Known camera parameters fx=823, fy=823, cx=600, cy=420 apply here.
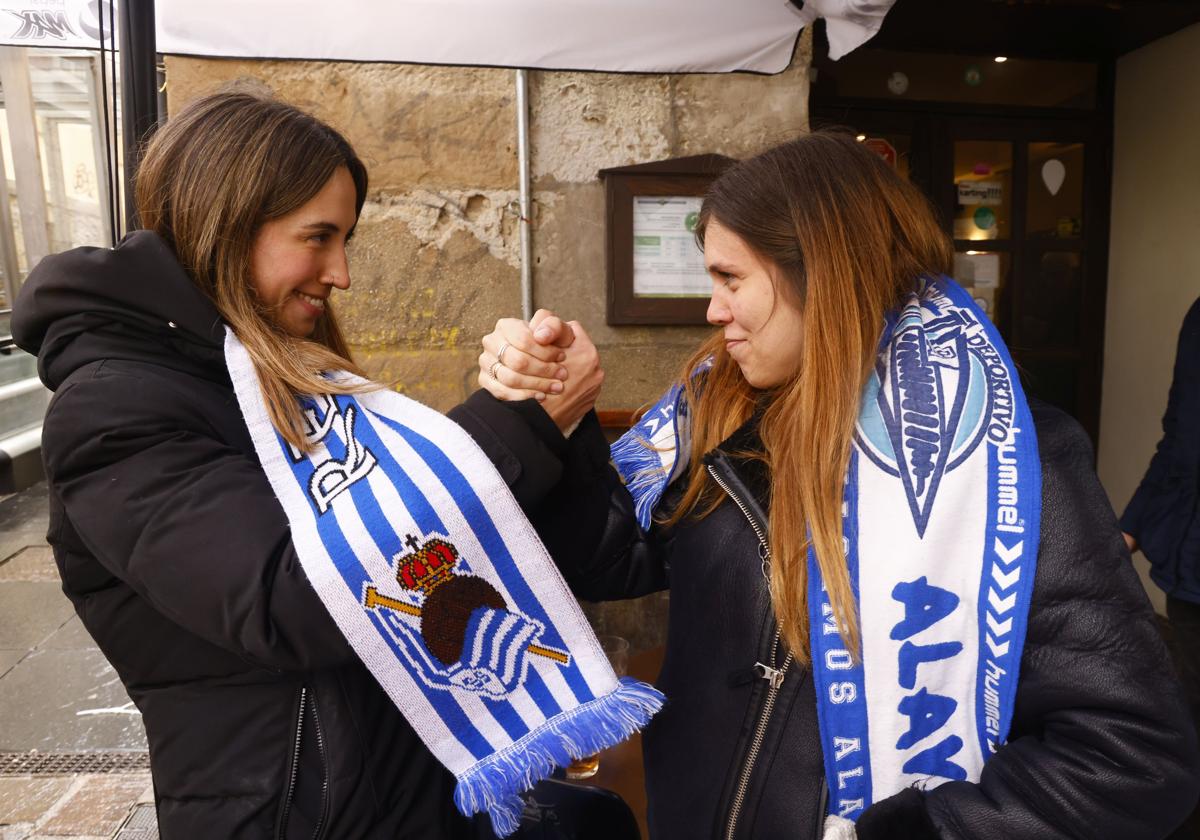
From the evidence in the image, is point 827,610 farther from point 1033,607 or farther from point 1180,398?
point 1180,398

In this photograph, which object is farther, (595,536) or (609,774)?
(609,774)

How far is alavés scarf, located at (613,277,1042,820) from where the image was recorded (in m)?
1.19

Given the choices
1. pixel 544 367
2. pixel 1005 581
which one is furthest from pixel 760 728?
pixel 544 367

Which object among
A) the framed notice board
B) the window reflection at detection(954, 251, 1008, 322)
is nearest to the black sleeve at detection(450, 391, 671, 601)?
the framed notice board

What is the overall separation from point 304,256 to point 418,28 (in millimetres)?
1031

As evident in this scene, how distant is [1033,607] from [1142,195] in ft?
13.5

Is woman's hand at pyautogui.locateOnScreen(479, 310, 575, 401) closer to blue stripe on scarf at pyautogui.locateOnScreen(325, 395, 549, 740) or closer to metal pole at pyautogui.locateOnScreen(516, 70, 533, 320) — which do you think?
blue stripe on scarf at pyautogui.locateOnScreen(325, 395, 549, 740)

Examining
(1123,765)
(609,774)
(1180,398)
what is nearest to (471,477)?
(1123,765)

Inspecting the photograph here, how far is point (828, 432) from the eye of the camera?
52.8 inches

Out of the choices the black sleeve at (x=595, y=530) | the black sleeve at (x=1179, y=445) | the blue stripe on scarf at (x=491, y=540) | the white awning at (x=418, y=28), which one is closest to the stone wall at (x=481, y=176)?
the white awning at (x=418, y=28)

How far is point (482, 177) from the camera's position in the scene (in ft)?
10.9

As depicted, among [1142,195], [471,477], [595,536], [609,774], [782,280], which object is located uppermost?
[1142,195]

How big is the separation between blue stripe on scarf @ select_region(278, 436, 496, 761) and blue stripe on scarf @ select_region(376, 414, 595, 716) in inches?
4.3

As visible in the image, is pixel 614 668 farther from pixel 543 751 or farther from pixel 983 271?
pixel 983 271
